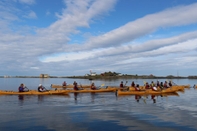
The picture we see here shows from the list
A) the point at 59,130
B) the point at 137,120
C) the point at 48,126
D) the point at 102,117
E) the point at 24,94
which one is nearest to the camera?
the point at 59,130

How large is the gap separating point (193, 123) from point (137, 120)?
161 inches

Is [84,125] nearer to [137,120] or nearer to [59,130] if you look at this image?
[59,130]

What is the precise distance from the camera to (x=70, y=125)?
15500 mm

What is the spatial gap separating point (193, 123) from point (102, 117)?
705 cm

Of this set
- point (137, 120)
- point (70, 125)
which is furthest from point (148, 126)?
point (70, 125)

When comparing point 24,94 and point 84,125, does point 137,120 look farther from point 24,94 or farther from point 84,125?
point 24,94

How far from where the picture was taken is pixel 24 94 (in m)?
36.8

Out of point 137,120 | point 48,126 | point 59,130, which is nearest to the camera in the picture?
point 59,130

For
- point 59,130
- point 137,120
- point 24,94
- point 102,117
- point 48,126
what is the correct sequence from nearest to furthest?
point 59,130 < point 48,126 < point 137,120 < point 102,117 < point 24,94

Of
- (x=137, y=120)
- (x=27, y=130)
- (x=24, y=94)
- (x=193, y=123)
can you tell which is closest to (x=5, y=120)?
(x=27, y=130)

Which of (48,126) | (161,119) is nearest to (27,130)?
(48,126)

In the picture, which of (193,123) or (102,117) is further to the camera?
(102,117)

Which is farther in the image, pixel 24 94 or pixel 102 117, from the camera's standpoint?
pixel 24 94

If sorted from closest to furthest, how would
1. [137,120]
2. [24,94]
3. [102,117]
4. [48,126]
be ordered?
[48,126]
[137,120]
[102,117]
[24,94]
